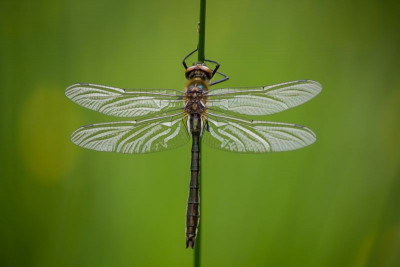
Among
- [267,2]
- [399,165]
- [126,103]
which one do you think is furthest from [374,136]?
[126,103]

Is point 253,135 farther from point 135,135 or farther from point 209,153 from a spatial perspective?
point 135,135

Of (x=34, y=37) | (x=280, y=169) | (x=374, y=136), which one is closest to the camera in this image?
(x=280, y=169)

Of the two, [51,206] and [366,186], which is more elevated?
[366,186]

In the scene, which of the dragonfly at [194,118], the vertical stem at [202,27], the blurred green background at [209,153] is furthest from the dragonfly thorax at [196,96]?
A: the vertical stem at [202,27]

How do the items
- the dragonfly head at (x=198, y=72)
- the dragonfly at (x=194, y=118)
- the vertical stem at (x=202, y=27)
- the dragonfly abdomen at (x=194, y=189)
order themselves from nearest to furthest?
the vertical stem at (x=202, y=27) < the dragonfly abdomen at (x=194, y=189) < the dragonfly at (x=194, y=118) < the dragonfly head at (x=198, y=72)

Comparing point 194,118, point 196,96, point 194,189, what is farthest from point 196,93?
point 194,189

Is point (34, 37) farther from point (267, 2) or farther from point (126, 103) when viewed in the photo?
point (267, 2)

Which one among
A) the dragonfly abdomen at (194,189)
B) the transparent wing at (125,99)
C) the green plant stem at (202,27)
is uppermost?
the green plant stem at (202,27)

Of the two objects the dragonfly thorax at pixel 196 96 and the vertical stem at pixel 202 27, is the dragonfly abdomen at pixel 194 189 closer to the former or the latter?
the dragonfly thorax at pixel 196 96
